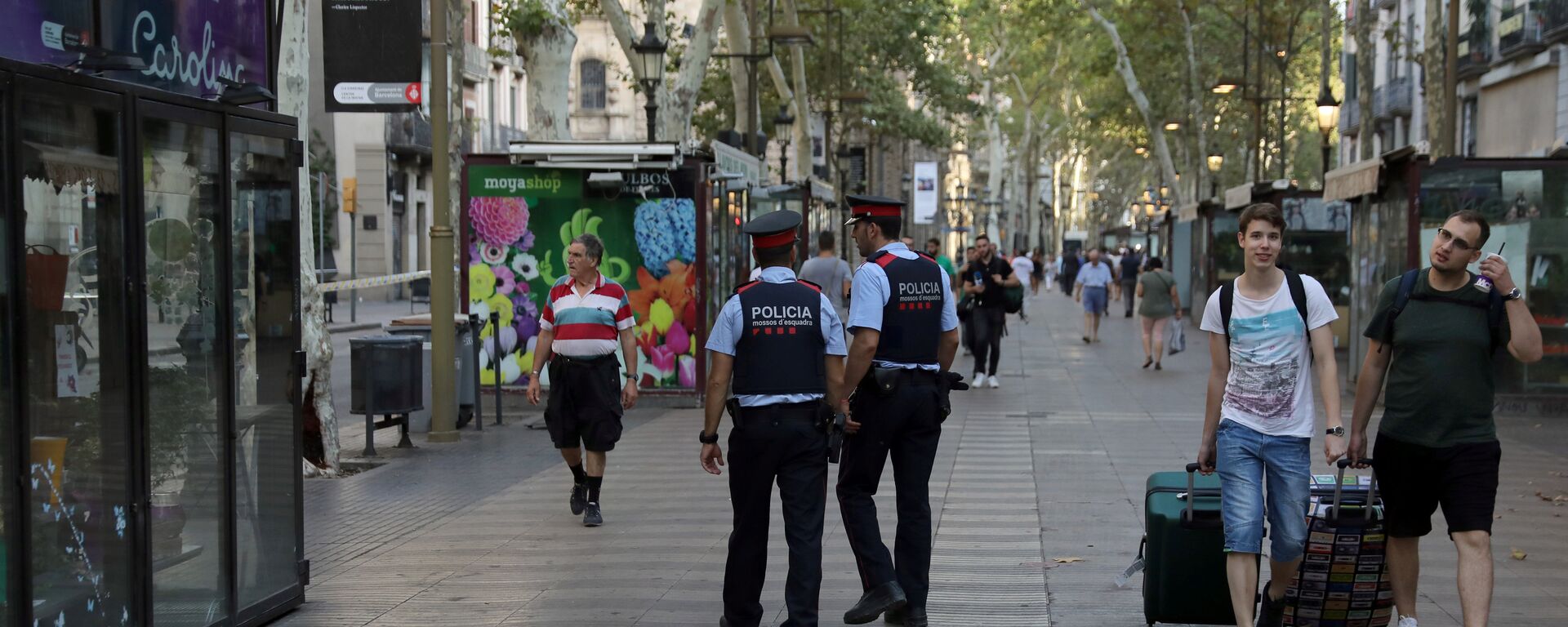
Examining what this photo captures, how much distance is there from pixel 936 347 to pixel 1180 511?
4.07 feet

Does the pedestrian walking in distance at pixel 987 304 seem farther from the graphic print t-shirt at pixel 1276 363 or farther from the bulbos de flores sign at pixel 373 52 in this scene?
the graphic print t-shirt at pixel 1276 363

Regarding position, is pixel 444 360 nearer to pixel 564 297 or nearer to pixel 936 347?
pixel 564 297

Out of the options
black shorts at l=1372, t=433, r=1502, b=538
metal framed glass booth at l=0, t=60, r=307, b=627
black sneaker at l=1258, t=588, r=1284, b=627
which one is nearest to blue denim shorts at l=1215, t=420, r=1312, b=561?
black sneaker at l=1258, t=588, r=1284, b=627

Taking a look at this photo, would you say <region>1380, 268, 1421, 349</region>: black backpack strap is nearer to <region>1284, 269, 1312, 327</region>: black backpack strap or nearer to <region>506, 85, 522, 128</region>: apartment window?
<region>1284, 269, 1312, 327</region>: black backpack strap

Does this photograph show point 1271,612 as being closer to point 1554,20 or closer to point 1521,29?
point 1554,20

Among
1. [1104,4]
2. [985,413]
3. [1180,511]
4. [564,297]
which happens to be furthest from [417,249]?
[1180,511]

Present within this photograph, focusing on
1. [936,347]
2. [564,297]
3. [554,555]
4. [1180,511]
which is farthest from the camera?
[564,297]

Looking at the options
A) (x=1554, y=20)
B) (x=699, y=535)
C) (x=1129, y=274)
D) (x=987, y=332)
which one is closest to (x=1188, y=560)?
(x=699, y=535)

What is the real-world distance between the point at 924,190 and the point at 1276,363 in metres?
45.8

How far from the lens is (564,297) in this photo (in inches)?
373

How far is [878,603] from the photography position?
6.58 metres

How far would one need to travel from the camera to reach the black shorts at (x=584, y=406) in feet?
30.8

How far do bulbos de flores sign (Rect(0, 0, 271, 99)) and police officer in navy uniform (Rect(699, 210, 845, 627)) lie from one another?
7.24 feet

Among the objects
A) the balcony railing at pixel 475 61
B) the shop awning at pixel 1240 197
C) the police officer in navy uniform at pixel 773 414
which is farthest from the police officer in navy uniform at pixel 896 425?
the balcony railing at pixel 475 61
